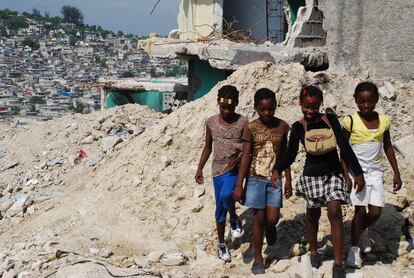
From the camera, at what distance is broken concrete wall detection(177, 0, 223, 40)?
41.7 ft

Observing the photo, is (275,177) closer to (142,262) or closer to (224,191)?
(224,191)

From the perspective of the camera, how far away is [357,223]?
15.0 ft

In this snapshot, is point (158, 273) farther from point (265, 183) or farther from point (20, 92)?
point (20, 92)

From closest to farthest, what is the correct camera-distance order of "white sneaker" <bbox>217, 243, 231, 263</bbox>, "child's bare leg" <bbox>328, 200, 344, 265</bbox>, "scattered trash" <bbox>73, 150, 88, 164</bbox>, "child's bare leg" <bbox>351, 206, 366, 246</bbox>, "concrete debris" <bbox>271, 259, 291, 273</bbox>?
"child's bare leg" <bbox>328, 200, 344, 265</bbox> < "child's bare leg" <bbox>351, 206, 366, 246</bbox> < "concrete debris" <bbox>271, 259, 291, 273</bbox> < "white sneaker" <bbox>217, 243, 231, 263</bbox> < "scattered trash" <bbox>73, 150, 88, 164</bbox>

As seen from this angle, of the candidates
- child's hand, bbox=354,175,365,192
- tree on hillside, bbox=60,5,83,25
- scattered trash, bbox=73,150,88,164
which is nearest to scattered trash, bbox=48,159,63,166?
scattered trash, bbox=73,150,88,164

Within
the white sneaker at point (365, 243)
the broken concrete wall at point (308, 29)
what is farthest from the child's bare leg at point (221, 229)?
the broken concrete wall at point (308, 29)

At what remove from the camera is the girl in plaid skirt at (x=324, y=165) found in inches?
171

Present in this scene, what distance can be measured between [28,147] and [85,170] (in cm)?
220

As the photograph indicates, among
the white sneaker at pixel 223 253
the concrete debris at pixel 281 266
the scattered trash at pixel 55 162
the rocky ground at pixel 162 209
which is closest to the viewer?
the concrete debris at pixel 281 266

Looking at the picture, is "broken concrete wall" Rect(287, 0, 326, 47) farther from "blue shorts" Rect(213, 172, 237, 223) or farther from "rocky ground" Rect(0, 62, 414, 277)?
"blue shorts" Rect(213, 172, 237, 223)

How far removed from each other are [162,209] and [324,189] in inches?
84.8

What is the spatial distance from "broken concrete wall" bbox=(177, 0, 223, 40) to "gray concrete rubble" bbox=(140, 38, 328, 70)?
93 cm

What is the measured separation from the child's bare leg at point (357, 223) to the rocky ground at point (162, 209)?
23 cm

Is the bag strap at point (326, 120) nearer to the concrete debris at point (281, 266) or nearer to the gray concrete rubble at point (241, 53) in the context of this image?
the concrete debris at point (281, 266)
